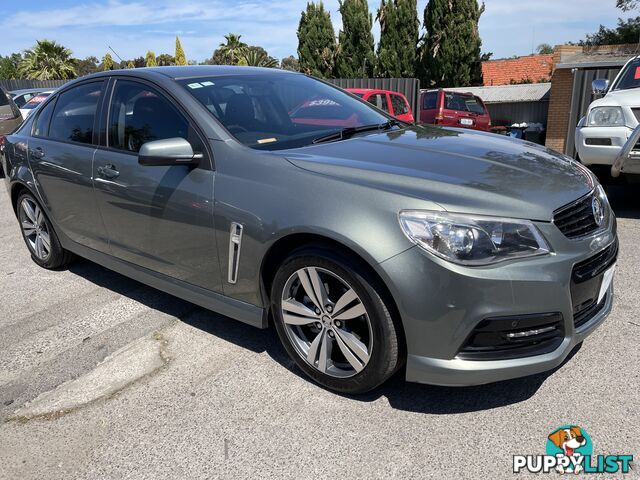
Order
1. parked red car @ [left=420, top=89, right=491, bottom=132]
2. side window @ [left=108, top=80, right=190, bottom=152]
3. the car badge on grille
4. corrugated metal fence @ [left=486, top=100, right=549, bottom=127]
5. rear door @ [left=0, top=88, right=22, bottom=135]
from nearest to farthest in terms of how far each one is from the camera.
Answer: the car badge on grille, side window @ [left=108, top=80, right=190, bottom=152], rear door @ [left=0, top=88, right=22, bottom=135], parked red car @ [left=420, top=89, right=491, bottom=132], corrugated metal fence @ [left=486, top=100, right=549, bottom=127]

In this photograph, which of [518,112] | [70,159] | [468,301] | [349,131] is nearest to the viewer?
[468,301]

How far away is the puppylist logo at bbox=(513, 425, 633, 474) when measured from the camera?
220 cm

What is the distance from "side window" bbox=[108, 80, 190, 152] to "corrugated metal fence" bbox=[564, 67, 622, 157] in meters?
9.64

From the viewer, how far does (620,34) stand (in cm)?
3228

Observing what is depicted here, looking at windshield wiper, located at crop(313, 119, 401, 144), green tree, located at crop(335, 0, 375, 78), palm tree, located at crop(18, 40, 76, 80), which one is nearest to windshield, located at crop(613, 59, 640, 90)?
windshield wiper, located at crop(313, 119, 401, 144)

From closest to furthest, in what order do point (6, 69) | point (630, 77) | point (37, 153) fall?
point (37, 153) < point (630, 77) < point (6, 69)

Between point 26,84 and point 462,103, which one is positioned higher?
point 26,84

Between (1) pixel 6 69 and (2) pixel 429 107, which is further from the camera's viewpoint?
(1) pixel 6 69

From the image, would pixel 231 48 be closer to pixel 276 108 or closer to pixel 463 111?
pixel 463 111

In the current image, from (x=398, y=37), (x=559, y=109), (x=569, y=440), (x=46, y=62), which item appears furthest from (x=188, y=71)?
(x=46, y=62)

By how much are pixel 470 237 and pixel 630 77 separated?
5732mm

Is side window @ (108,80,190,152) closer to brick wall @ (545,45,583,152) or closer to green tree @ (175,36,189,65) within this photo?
brick wall @ (545,45,583,152)

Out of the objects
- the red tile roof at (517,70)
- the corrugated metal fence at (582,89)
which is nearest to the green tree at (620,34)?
the red tile roof at (517,70)

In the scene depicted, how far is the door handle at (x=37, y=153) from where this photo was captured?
430cm
